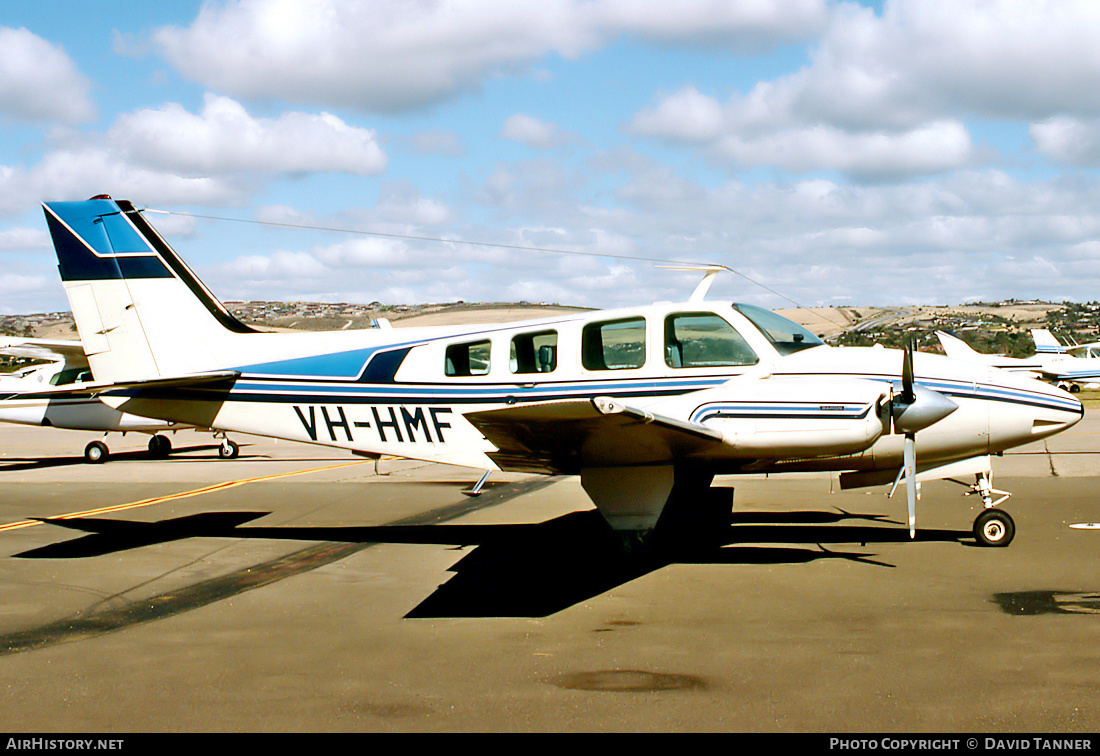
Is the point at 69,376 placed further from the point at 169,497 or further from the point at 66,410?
the point at 169,497

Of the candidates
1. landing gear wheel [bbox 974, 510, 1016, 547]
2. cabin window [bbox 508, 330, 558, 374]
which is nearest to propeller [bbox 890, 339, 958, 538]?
landing gear wheel [bbox 974, 510, 1016, 547]

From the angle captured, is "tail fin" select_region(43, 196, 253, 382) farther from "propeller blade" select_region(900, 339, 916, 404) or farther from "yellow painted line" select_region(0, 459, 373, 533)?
"propeller blade" select_region(900, 339, 916, 404)

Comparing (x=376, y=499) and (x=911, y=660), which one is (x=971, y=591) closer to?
(x=911, y=660)

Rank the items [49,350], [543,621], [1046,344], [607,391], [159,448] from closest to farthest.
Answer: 1. [543,621]
2. [607,391]
3. [159,448]
4. [49,350]
5. [1046,344]

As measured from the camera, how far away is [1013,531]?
29.2 ft

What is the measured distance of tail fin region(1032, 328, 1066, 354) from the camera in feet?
147

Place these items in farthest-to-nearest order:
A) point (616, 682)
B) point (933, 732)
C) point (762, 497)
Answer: point (762, 497) < point (616, 682) < point (933, 732)

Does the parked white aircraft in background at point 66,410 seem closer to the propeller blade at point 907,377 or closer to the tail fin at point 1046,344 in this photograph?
the propeller blade at point 907,377

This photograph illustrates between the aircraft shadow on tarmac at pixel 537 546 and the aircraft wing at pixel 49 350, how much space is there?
1093cm

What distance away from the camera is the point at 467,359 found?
9.77 m

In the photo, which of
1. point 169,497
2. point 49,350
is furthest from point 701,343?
point 49,350

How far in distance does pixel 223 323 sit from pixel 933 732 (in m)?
9.54

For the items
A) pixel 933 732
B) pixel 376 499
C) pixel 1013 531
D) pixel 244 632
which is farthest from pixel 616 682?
pixel 376 499

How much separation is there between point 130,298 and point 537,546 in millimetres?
6320
